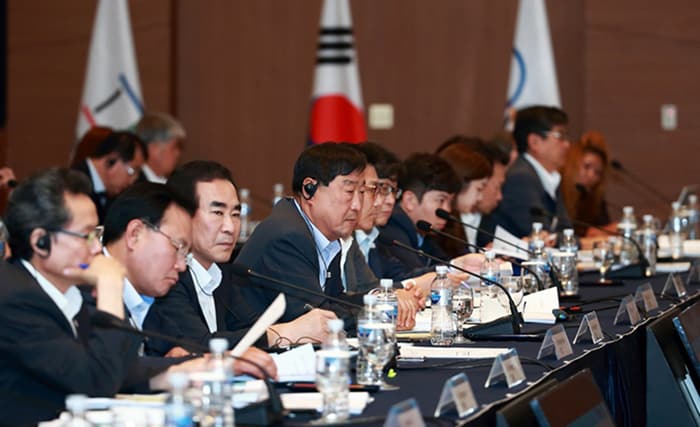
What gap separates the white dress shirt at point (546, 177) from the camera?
20.3ft

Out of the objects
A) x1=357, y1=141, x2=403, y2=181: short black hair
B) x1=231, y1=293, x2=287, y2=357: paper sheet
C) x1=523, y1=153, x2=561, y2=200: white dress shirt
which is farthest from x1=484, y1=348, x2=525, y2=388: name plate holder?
x1=523, y1=153, x2=561, y2=200: white dress shirt

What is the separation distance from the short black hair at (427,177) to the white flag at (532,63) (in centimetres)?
325

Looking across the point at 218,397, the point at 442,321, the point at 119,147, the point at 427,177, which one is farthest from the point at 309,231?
the point at 119,147

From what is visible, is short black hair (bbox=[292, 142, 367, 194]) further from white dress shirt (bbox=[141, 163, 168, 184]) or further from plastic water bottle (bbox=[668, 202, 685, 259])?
white dress shirt (bbox=[141, 163, 168, 184])

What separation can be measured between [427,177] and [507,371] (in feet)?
7.83

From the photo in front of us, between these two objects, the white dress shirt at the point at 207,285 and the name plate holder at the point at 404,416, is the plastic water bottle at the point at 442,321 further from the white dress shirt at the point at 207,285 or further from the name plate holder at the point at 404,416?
the name plate holder at the point at 404,416

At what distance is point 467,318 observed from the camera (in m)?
3.58

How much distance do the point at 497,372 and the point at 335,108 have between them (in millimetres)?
5709

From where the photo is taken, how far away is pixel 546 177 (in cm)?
620

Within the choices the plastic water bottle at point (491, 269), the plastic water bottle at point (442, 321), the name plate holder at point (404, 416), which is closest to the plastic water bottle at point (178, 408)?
the name plate holder at point (404, 416)

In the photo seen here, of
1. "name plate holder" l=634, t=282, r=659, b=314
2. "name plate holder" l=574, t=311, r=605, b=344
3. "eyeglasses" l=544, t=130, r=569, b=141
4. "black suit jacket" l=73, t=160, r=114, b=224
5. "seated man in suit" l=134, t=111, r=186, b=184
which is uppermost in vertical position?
"seated man in suit" l=134, t=111, r=186, b=184

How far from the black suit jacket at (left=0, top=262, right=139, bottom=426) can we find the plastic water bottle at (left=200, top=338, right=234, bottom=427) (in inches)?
13.6

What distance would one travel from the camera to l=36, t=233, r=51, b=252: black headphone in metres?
2.30

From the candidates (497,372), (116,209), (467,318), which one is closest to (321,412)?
(497,372)
